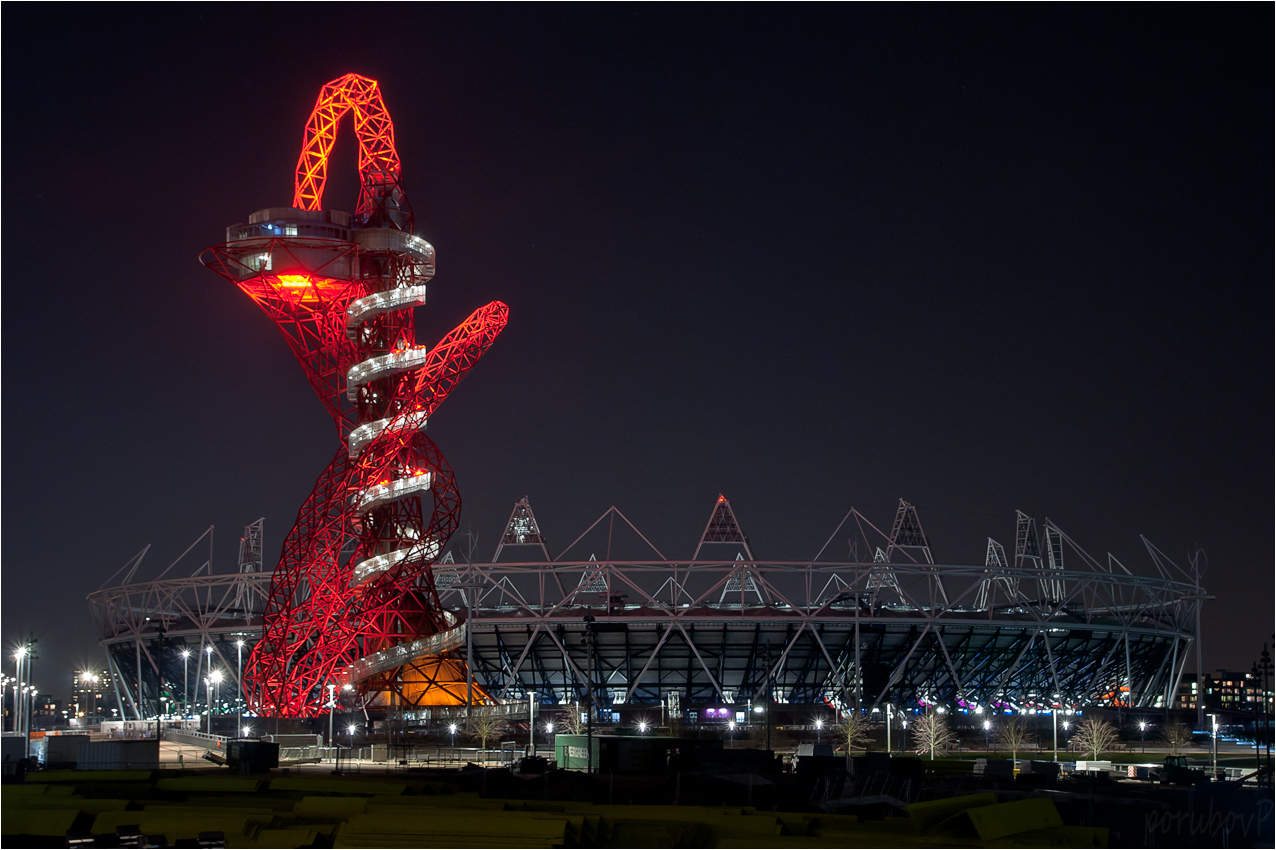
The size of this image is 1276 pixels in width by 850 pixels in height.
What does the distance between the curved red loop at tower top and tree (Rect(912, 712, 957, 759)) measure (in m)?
33.3

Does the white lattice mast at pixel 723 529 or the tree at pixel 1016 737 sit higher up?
the white lattice mast at pixel 723 529

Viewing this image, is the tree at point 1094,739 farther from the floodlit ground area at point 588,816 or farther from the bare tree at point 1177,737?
the floodlit ground area at point 588,816

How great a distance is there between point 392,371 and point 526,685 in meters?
34.1

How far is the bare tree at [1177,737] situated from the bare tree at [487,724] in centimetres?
2915

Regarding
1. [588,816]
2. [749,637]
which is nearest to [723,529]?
[749,637]

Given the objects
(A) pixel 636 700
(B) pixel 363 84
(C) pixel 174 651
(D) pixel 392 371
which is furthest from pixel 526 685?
(B) pixel 363 84

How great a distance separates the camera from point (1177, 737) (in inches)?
2980

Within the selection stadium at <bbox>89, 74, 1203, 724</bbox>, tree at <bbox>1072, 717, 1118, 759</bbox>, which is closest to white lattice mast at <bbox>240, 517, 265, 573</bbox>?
stadium at <bbox>89, 74, 1203, 724</bbox>

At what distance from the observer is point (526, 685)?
101625 millimetres

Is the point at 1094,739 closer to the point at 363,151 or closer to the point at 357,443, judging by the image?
the point at 357,443

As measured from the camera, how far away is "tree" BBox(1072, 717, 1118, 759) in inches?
2564

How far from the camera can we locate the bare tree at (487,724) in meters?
68.9

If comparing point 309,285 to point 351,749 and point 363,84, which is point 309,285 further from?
point 351,749

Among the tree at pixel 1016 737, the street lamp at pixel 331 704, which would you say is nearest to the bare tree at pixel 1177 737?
the tree at pixel 1016 737
